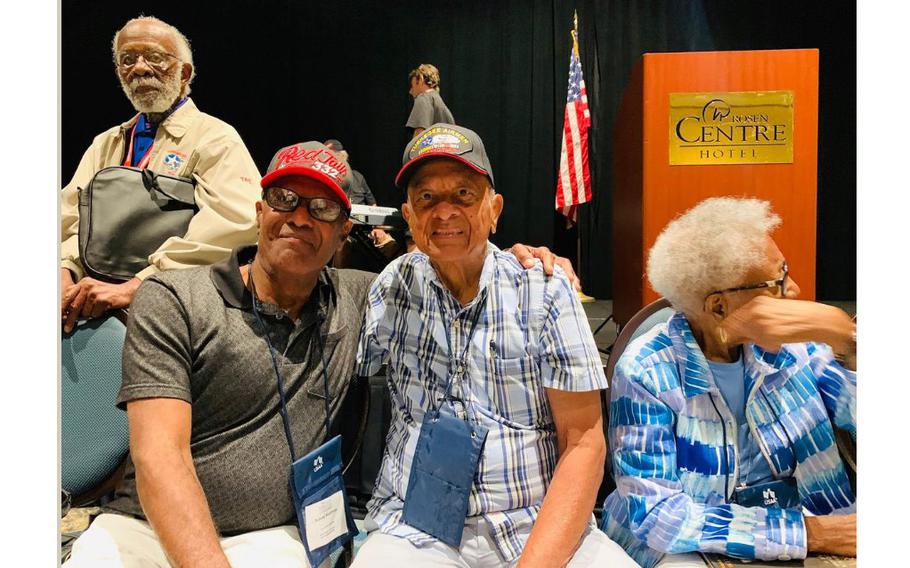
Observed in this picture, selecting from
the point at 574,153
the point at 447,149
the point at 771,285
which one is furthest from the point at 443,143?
the point at 574,153

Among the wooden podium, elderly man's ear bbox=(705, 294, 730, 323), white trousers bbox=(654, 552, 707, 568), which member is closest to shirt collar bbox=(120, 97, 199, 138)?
the wooden podium

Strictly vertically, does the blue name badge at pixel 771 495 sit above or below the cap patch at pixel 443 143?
below

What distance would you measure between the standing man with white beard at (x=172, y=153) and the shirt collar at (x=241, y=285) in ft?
1.49

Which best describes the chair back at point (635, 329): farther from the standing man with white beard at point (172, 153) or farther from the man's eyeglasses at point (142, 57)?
the man's eyeglasses at point (142, 57)

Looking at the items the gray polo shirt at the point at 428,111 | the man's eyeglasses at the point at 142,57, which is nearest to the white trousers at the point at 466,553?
the man's eyeglasses at the point at 142,57

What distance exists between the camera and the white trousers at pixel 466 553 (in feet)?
4.16

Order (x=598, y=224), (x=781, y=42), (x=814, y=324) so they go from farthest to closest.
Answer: (x=598, y=224) < (x=781, y=42) < (x=814, y=324)

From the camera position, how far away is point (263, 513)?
1.36m

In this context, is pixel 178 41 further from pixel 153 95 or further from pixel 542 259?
pixel 542 259

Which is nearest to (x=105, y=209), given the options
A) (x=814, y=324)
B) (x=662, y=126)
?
(x=662, y=126)

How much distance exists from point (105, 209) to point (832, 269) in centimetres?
251

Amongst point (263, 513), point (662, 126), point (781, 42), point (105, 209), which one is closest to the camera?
point (263, 513)

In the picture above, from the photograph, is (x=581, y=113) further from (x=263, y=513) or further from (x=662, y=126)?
(x=263, y=513)

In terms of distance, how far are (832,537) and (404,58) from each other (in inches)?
96.2
